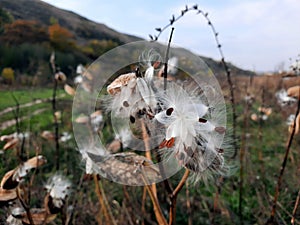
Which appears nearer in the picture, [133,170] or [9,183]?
[133,170]

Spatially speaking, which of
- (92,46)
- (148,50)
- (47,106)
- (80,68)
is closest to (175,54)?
(148,50)

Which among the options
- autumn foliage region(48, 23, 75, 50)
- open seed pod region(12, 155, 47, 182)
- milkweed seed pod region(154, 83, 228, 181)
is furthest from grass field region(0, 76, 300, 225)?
autumn foliage region(48, 23, 75, 50)

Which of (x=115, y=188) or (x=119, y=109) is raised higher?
(x=119, y=109)

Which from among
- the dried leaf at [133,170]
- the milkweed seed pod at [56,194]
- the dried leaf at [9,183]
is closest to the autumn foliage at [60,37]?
the milkweed seed pod at [56,194]

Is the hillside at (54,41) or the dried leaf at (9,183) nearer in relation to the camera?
the dried leaf at (9,183)

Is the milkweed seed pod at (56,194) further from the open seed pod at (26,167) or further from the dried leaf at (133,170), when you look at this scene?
the dried leaf at (133,170)

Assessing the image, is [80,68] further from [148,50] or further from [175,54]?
[148,50]

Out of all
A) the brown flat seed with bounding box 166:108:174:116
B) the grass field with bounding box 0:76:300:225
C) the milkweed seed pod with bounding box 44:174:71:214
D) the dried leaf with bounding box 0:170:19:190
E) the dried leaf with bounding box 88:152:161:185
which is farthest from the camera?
the grass field with bounding box 0:76:300:225

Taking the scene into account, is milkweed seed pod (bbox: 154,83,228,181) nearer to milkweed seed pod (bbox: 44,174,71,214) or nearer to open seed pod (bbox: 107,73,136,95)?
open seed pod (bbox: 107,73,136,95)

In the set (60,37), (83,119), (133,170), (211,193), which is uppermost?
(133,170)

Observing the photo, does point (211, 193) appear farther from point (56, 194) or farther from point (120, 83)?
point (120, 83)

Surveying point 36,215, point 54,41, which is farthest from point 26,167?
point 54,41
